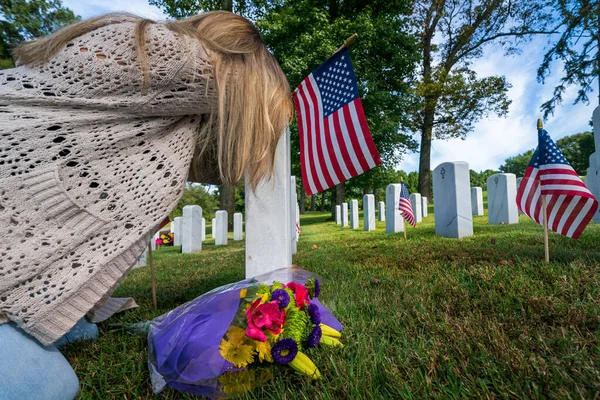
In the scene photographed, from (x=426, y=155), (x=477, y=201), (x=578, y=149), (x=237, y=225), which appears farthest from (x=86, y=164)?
(x=578, y=149)

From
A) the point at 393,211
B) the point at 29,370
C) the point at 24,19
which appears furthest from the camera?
the point at 24,19

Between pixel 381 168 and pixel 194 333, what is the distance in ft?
48.9

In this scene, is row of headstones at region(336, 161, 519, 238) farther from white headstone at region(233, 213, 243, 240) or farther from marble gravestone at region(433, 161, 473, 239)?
white headstone at region(233, 213, 243, 240)

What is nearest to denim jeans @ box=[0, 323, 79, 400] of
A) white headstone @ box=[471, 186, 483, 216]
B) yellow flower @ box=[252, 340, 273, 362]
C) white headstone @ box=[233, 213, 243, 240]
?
yellow flower @ box=[252, 340, 273, 362]

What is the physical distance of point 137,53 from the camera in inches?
45.3

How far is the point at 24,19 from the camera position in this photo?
1351cm

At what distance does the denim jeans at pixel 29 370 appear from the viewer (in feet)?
2.89

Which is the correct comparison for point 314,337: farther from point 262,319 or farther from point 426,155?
point 426,155

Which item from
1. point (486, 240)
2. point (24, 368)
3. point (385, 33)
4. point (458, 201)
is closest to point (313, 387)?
point (24, 368)

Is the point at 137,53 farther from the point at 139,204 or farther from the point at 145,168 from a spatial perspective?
the point at 139,204

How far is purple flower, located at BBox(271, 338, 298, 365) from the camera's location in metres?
1.04

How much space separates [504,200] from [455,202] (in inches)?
104

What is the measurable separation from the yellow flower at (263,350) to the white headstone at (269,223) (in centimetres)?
75

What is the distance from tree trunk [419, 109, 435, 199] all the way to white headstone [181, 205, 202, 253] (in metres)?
12.6
